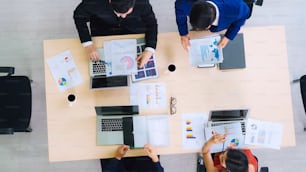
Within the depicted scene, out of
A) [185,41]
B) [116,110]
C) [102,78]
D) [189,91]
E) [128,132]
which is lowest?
[128,132]

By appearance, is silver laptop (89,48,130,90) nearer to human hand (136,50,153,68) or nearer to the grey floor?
human hand (136,50,153,68)

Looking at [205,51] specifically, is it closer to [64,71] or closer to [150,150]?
[150,150]

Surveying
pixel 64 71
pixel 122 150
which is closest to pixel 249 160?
pixel 122 150

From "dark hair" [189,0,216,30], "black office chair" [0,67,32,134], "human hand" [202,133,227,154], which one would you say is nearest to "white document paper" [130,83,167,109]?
"human hand" [202,133,227,154]

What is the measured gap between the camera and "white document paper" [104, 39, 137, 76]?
2018 mm

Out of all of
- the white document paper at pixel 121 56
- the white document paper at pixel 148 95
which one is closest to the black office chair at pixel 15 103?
the white document paper at pixel 121 56

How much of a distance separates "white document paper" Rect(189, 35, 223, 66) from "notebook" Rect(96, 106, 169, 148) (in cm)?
47

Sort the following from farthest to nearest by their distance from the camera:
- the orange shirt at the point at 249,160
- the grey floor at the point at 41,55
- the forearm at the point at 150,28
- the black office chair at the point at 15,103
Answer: the grey floor at the point at 41,55 → the black office chair at the point at 15,103 → the forearm at the point at 150,28 → the orange shirt at the point at 249,160

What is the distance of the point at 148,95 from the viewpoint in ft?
6.72

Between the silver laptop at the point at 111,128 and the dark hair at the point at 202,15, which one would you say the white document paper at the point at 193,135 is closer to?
the silver laptop at the point at 111,128

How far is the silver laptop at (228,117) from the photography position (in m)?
2.00

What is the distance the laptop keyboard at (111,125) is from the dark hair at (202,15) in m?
0.77

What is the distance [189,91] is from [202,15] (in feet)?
1.83

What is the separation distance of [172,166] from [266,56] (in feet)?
4.05
